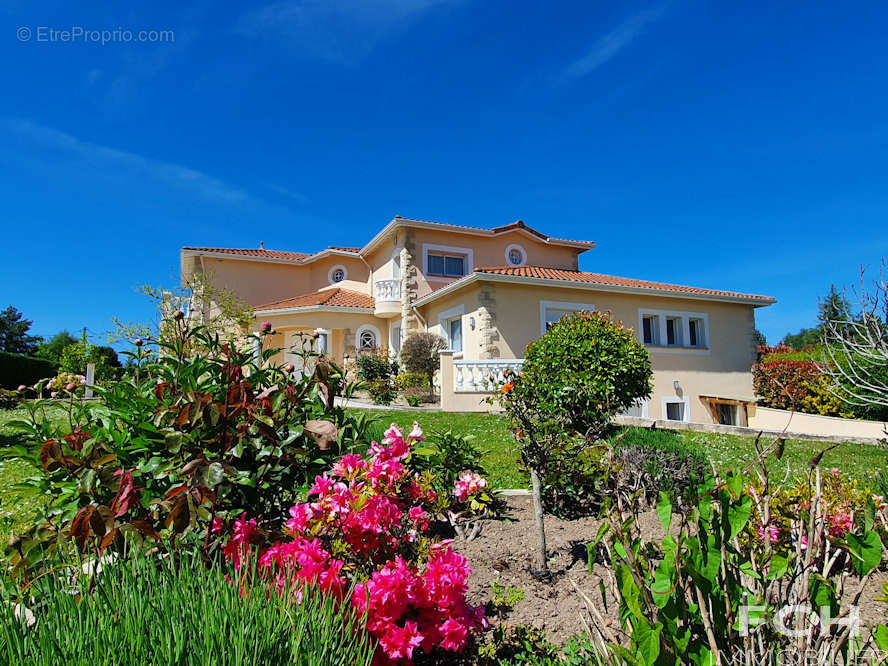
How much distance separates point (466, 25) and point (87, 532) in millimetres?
11464

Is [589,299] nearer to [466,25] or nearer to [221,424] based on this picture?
[466,25]

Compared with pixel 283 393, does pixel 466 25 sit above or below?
above

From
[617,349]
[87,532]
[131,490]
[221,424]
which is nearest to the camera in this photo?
[87,532]

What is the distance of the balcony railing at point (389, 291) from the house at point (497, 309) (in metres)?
0.05

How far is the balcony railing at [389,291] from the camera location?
19.2 metres

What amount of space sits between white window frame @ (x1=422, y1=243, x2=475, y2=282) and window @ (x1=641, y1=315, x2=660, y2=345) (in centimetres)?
690

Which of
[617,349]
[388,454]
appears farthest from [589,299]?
[388,454]

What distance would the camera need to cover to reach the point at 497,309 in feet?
49.0

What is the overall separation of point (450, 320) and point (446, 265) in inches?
143

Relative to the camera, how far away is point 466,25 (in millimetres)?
10367

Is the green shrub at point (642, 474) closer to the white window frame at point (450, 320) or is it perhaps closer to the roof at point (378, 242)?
the white window frame at point (450, 320)

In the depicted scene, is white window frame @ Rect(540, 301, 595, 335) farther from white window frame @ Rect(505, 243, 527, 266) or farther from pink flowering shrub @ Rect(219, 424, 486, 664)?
pink flowering shrub @ Rect(219, 424, 486, 664)

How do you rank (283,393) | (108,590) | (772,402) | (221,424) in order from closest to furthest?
(108,590), (221,424), (283,393), (772,402)

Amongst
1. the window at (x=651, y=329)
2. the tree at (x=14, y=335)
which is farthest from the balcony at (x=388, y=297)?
the tree at (x=14, y=335)
